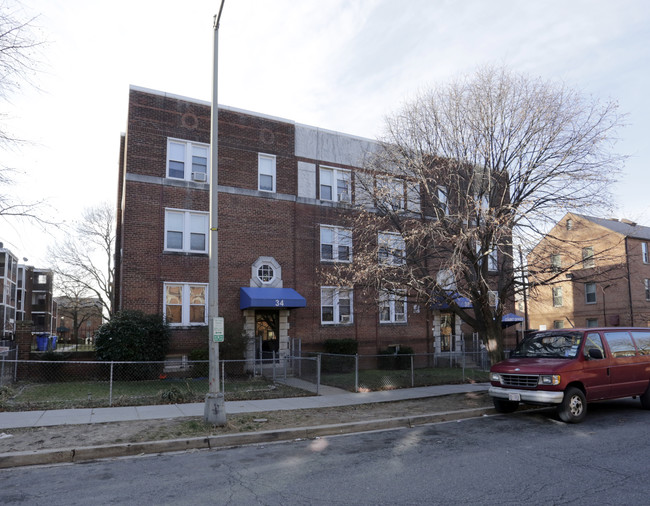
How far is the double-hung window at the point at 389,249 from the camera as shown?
13695 mm

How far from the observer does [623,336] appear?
10.9 m

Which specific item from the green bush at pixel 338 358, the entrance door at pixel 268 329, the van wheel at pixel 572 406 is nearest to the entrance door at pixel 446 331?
the green bush at pixel 338 358

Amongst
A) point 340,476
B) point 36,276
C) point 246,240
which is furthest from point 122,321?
point 36,276

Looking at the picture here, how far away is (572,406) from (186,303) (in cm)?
1348

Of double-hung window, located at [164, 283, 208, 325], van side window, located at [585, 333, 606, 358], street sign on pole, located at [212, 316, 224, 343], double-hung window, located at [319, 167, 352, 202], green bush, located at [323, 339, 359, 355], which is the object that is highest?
double-hung window, located at [319, 167, 352, 202]

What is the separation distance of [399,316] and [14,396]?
15.6 m

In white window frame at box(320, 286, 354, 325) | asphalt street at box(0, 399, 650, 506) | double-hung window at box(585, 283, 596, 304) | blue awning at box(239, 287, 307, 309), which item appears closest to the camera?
asphalt street at box(0, 399, 650, 506)

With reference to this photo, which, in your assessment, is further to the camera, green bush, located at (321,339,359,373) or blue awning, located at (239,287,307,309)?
blue awning, located at (239,287,307,309)

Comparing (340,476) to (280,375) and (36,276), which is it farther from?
(36,276)

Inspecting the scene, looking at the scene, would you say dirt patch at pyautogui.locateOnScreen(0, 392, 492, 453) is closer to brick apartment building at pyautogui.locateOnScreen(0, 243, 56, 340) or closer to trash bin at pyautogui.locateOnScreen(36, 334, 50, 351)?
trash bin at pyautogui.locateOnScreen(36, 334, 50, 351)

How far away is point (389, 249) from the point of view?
1374 cm

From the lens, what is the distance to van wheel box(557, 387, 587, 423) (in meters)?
9.23

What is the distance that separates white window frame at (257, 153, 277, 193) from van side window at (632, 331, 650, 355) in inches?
547

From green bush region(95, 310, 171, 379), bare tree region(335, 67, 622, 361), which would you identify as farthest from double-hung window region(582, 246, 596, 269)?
green bush region(95, 310, 171, 379)
